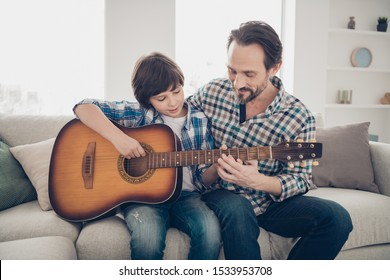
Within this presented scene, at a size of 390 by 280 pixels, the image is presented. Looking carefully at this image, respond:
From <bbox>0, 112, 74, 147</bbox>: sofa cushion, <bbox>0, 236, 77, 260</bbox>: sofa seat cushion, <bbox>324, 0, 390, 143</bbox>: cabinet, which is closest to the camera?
<bbox>0, 236, 77, 260</bbox>: sofa seat cushion

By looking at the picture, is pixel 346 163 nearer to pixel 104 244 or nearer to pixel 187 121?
pixel 187 121

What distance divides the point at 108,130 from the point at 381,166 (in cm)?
133

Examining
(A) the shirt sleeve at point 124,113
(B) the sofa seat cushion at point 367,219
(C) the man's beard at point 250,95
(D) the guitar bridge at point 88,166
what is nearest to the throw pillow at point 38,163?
(D) the guitar bridge at point 88,166

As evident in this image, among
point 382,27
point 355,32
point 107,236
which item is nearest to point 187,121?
point 107,236

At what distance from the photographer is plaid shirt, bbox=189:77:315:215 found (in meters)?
1.33

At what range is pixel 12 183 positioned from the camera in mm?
1484

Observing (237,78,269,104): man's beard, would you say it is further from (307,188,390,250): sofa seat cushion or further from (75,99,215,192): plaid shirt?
(307,188,390,250): sofa seat cushion

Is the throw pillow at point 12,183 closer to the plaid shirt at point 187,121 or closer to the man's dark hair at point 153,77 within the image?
the plaid shirt at point 187,121

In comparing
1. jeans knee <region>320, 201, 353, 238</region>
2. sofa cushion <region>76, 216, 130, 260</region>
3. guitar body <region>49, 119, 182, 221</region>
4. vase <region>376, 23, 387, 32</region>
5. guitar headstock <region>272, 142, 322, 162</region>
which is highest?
vase <region>376, 23, 387, 32</region>

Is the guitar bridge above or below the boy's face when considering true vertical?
below

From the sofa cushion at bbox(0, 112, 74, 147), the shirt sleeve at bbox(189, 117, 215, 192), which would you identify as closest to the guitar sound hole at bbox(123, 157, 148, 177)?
the shirt sleeve at bbox(189, 117, 215, 192)

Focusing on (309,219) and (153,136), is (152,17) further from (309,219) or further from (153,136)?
(309,219)

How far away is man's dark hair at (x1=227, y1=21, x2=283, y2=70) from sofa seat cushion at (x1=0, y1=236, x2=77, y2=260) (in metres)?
0.94

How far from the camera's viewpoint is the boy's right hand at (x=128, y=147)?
4.28 feet
